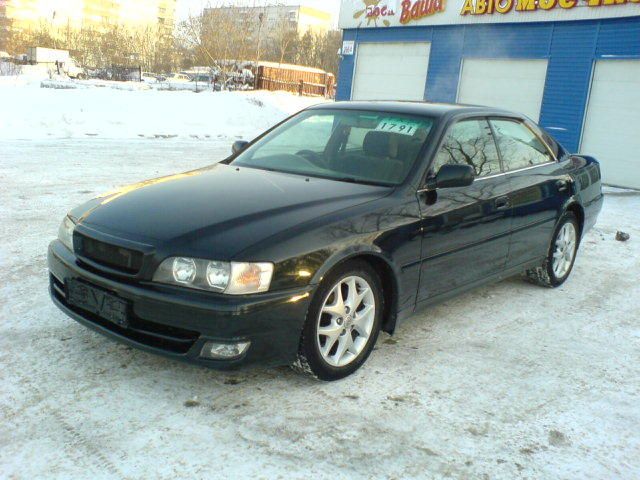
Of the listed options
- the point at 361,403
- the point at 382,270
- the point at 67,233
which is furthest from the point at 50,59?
the point at 361,403

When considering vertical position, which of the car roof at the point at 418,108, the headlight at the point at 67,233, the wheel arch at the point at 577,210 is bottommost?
the headlight at the point at 67,233

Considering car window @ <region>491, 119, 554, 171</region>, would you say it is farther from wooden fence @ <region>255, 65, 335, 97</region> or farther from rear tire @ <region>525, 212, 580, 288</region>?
wooden fence @ <region>255, 65, 335, 97</region>

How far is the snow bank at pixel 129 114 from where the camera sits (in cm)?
1590

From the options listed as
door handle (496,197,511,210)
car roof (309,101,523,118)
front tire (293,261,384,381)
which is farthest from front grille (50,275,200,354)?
door handle (496,197,511,210)

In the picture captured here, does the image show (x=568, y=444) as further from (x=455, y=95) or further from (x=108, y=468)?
(x=455, y=95)

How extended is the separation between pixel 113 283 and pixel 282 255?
0.83m

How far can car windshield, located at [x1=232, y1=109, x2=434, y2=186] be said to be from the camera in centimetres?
389

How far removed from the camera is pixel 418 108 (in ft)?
14.1

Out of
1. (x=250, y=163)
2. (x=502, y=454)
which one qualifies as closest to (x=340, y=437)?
(x=502, y=454)

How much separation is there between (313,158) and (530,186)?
168 centimetres

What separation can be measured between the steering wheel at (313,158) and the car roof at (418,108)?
0.52m

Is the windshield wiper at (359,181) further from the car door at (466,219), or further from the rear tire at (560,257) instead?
the rear tire at (560,257)

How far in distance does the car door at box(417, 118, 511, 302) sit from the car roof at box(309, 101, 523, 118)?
0.09 m

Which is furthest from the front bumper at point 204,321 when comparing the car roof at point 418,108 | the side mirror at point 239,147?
the side mirror at point 239,147
